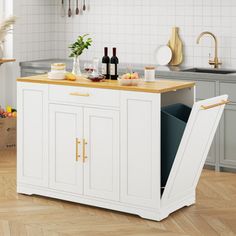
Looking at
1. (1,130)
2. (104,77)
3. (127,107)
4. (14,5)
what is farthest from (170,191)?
(14,5)

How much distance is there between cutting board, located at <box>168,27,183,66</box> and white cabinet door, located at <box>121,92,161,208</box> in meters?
2.43

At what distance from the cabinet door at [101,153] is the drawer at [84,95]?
7 cm

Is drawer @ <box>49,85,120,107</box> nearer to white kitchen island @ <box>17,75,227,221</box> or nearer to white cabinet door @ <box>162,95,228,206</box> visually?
white kitchen island @ <box>17,75,227,221</box>

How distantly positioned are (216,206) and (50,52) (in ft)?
11.4

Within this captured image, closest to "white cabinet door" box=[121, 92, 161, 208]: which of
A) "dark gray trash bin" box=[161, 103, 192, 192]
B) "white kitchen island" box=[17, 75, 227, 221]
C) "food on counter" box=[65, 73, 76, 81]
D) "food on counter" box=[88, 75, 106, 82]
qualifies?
"white kitchen island" box=[17, 75, 227, 221]

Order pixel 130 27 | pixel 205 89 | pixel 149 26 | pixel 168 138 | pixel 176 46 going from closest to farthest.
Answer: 1. pixel 168 138
2. pixel 205 89
3. pixel 176 46
4. pixel 149 26
5. pixel 130 27

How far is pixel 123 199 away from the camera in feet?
17.1

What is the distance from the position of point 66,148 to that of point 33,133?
1.09 ft

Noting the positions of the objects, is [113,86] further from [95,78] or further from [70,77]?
[70,77]

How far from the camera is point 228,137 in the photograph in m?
6.54

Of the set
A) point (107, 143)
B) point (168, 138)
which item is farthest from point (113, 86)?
point (168, 138)

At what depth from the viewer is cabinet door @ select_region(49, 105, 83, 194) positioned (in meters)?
5.38

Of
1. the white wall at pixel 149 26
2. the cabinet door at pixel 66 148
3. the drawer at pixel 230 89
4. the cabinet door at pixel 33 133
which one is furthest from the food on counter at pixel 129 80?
the white wall at pixel 149 26

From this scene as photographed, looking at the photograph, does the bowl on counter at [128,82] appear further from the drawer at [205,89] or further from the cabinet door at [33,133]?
the drawer at [205,89]
